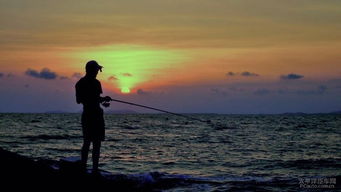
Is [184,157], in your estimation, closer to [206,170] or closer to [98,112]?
[206,170]

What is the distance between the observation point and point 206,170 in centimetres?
1756

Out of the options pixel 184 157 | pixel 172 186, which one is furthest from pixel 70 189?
pixel 184 157

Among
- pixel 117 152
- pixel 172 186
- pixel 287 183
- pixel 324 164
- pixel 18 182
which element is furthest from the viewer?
pixel 117 152

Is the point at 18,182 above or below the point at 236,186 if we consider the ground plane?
above

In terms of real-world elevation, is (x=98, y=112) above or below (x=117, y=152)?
above

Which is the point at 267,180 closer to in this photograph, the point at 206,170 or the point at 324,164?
the point at 206,170

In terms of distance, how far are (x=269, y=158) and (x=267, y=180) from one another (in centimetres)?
775

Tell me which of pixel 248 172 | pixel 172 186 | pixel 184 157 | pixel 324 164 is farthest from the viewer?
pixel 184 157

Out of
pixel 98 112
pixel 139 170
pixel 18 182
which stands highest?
pixel 98 112

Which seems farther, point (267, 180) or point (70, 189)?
point (267, 180)

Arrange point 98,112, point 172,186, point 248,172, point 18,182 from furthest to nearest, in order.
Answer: point 248,172, point 172,186, point 98,112, point 18,182

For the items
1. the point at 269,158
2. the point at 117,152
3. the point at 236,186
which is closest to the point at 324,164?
the point at 269,158

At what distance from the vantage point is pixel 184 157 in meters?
22.1

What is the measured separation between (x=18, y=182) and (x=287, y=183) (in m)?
9.76
